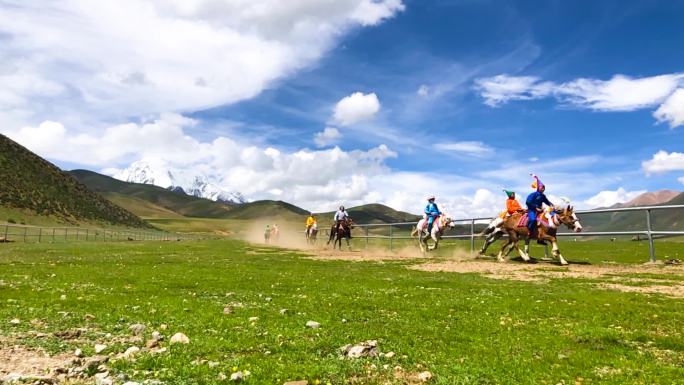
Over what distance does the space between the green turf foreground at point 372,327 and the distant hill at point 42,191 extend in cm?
14209

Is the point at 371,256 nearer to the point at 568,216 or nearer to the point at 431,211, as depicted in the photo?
the point at 431,211

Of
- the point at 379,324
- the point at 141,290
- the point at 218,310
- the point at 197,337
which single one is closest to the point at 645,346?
the point at 379,324

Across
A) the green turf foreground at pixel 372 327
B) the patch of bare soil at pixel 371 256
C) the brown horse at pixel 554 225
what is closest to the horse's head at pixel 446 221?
the patch of bare soil at pixel 371 256

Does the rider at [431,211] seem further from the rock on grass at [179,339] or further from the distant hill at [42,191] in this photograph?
the distant hill at [42,191]

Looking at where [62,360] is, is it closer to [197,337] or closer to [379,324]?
[197,337]

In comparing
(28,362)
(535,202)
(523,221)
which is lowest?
(28,362)

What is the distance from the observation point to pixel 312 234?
204 ft

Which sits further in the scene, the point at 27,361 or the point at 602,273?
the point at 602,273

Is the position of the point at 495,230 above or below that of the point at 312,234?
above

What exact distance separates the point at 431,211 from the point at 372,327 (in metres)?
27.6

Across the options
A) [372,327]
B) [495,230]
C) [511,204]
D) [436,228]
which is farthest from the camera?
[436,228]

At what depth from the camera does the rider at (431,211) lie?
119ft

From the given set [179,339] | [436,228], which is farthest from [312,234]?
[179,339]

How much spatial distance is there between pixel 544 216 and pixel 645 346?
1797 cm
